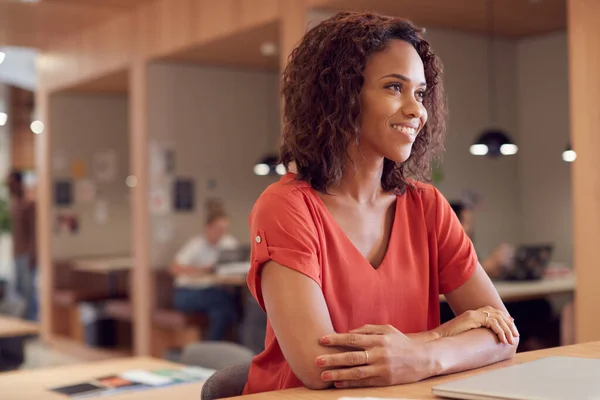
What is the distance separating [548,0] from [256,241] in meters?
5.36

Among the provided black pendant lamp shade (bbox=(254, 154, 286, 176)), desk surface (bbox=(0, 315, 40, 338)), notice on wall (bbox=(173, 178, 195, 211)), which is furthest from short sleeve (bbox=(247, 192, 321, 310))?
notice on wall (bbox=(173, 178, 195, 211))

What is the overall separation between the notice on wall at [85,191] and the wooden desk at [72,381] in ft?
23.0

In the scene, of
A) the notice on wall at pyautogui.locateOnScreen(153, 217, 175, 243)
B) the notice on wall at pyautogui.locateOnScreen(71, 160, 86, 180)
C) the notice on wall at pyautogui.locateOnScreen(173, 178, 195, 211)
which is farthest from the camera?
the notice on wall at pyautogui.locateOnScreen(71, 160, 86, 180)

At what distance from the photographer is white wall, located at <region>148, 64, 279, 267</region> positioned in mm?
8180

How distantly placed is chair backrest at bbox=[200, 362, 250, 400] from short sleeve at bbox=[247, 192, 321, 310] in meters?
0.39

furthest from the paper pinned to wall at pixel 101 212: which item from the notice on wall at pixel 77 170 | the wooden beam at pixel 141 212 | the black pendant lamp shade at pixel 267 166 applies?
the black pendant lamp shade at pixel 267 166

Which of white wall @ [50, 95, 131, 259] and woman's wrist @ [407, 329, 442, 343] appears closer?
woman's wrist @ [407, 329, 442, 343]

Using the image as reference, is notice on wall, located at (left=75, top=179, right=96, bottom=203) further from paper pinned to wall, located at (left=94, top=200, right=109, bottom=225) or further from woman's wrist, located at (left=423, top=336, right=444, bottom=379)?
woman's wrist, located at (left=423, top=336, right=444, bottom=379)

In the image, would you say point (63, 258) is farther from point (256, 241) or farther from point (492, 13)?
point (256, 241)

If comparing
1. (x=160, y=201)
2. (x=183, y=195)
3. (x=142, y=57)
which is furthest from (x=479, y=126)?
(x=142, y=57)

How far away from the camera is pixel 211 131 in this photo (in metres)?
8.56

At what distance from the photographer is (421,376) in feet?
5.32

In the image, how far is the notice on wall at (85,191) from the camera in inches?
405

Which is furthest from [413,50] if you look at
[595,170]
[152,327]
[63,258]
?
[63,258]
